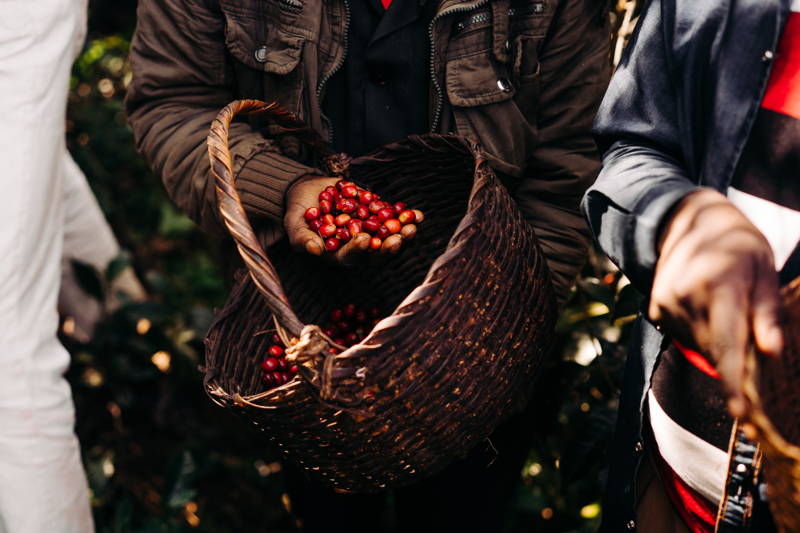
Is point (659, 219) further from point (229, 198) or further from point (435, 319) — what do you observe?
point (229, 198)

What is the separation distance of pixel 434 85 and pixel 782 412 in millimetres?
907

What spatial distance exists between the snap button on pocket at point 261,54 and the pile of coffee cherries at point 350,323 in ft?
1.85

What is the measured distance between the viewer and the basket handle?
110 cm

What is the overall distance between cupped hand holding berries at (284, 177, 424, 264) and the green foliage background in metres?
0.62

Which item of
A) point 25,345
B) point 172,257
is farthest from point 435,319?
point 172,257

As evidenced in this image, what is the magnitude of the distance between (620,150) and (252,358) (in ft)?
2.78

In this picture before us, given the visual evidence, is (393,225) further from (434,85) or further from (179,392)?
(179,392)

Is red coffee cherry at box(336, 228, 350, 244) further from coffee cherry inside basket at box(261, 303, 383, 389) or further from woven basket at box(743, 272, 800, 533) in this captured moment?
woven basket at box(743, 272, 800, 533)

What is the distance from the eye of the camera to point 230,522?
262 cm

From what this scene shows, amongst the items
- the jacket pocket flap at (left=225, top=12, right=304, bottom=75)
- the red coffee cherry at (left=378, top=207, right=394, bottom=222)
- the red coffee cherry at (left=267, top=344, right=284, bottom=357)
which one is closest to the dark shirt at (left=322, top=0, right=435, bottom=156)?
the jacket pocket flap at (left=225, top=12, right=304, bottom=75)

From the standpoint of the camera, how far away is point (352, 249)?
1.39 metres

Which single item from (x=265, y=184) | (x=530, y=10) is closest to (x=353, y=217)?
(x=265, y=184)

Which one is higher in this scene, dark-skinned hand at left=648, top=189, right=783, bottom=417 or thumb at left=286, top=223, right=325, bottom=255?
dark-skinned hand at left=648, top=189, right=783, bottom=417

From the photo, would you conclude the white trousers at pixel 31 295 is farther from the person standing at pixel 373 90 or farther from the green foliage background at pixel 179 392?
the green foliage background at pixel 179 392
